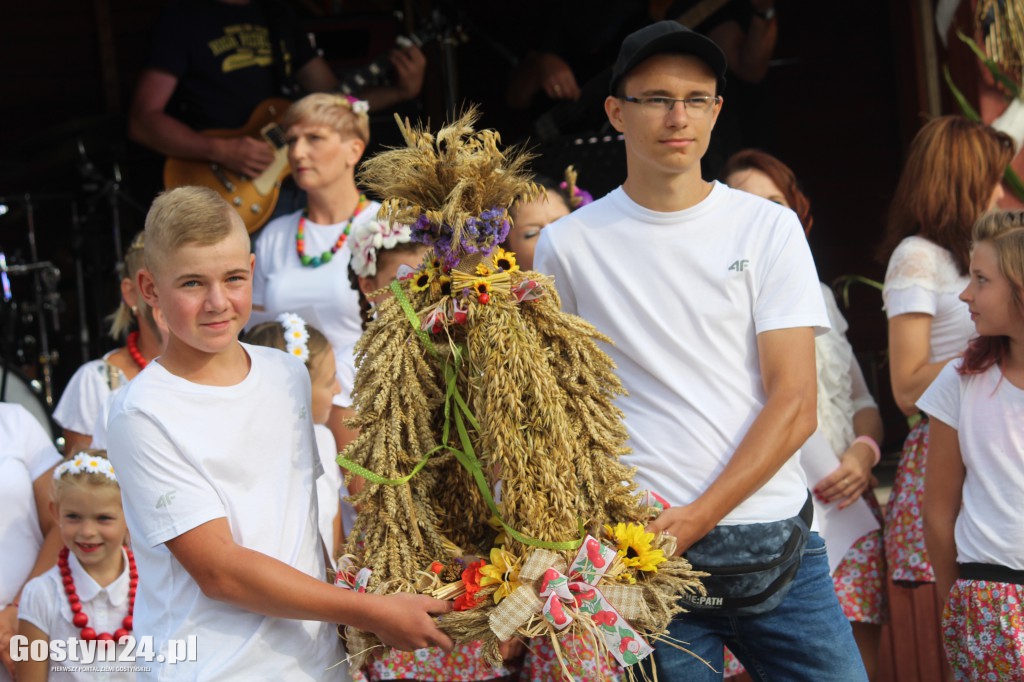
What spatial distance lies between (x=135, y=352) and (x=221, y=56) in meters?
2.09

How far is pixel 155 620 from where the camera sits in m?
2.16

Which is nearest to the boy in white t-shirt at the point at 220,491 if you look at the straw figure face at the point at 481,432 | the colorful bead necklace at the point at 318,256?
the straw figure face at the point at 481,432

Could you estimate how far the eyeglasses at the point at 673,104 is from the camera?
8.00ft

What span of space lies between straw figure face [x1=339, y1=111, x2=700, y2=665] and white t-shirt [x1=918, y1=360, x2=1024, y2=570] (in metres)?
1.13

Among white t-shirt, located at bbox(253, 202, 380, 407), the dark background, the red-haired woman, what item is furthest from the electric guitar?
the red-haired woman

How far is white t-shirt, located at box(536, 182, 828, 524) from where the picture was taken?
237cm

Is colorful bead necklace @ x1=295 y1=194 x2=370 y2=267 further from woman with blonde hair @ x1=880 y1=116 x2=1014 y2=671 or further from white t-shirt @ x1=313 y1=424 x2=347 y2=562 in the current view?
woman with blonde hair @ x1=880 y1=116 x2=1014 y2=671

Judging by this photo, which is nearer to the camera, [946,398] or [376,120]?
[946,398]

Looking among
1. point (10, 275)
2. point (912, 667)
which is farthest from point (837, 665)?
point (10, 275)

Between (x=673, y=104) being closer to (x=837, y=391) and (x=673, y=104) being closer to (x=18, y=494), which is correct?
(x=837, y=391)

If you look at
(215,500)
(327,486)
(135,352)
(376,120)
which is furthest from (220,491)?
(376,120)

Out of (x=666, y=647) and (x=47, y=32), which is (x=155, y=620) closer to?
(x=666, y=647)

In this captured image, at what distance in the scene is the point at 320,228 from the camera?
4.18 meters

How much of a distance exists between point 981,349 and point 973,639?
29.3 inches
